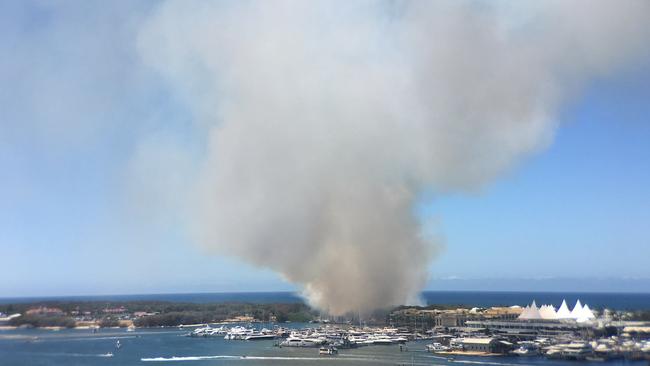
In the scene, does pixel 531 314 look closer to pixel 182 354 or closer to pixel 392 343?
pixel 392 343

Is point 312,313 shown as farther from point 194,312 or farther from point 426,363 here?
point 426,363

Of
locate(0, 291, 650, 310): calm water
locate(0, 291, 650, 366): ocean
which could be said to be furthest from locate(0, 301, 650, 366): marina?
locate(0, 291, 650, 310): calm water

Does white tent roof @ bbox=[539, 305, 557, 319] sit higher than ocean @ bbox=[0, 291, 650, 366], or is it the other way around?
white tent roof @ bbox=[539, 305, 557, 319]

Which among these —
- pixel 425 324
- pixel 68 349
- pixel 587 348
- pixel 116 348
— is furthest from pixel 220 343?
pixel 587 348

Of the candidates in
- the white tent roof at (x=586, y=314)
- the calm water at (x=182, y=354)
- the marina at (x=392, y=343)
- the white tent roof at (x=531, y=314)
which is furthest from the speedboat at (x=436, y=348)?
the white tent roof at (x=586, y=314)

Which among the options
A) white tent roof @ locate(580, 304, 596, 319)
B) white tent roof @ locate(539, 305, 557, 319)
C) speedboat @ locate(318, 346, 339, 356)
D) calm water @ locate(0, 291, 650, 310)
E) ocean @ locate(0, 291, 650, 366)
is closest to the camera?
ocean @ locate(0, 291, 650, 366)

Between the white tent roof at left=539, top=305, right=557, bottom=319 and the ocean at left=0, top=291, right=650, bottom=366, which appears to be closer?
the ocean at left=0, top=291, right=650, bottom=366

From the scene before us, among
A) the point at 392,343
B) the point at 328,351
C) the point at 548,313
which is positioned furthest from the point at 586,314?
the point at 328,351

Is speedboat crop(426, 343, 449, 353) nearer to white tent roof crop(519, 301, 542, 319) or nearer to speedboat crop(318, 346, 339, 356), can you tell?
speedboat crop(318, 346, 339, 356)

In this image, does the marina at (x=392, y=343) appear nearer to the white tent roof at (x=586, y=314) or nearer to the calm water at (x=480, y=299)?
the white tent roof at (x=586, y=314)
